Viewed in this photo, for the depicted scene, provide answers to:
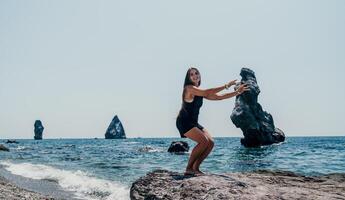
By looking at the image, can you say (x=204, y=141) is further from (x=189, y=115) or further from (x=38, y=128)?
(x=38, y=128)

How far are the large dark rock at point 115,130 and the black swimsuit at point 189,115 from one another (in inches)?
6754

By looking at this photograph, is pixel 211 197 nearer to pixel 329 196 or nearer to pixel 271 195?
pixel 271 195

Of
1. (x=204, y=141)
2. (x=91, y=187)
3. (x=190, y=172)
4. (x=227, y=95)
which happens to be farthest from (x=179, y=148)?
(x=227, y=95)

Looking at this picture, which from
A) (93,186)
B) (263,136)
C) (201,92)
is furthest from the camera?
(263,136)

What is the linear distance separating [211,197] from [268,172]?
2798 millimetres

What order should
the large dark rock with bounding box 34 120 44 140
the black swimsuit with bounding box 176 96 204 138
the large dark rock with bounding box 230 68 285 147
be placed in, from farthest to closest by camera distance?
the large dark rock with bounding box 34 120 44 140 → the large dark rock with bounding box 230 68 285 147 → the black swimsuit with bounding box 176 96 204 138

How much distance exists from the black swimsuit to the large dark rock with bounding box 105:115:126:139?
17155 cm

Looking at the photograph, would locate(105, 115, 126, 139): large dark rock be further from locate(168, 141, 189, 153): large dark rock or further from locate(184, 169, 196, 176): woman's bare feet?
locate(184, 169, 196, 176): woman's bare feet

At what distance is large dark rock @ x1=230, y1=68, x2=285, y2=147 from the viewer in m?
60.7

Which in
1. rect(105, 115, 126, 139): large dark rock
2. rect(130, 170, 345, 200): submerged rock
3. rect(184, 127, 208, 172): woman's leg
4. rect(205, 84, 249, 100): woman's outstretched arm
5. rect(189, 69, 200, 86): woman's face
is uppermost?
rect(189, 69, 200, 86): woman's face

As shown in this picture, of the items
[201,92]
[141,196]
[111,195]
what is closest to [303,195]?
[201,92]

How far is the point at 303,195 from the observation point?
233 inches

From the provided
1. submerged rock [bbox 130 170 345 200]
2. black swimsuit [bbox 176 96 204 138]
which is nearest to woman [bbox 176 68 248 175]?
black swimsuit [bbox 176 96 204 138]

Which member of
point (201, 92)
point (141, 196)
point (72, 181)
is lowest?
point (72, 181)
